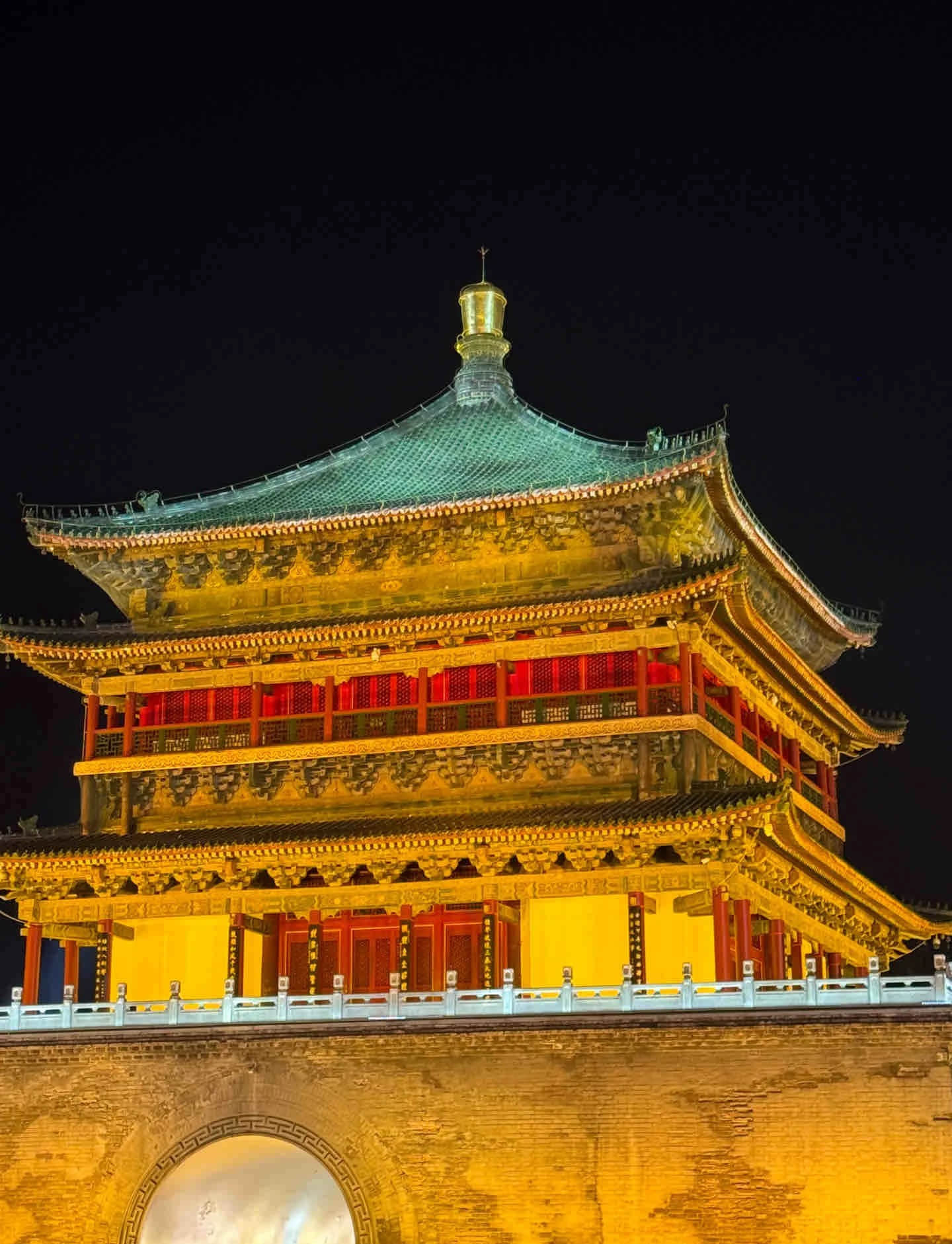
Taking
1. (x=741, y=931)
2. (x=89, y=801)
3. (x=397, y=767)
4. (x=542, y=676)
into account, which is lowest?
(x=741, y=931)

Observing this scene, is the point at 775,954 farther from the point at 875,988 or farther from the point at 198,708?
the point at 198,708

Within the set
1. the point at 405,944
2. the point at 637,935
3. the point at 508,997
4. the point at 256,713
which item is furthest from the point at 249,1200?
the point at 256,713

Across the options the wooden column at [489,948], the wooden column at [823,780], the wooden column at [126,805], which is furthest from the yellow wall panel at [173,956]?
the wooden column at [823,780]

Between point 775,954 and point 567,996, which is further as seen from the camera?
point 775,954

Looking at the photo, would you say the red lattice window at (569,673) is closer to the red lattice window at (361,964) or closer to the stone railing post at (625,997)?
the red lattice window at (361,964)

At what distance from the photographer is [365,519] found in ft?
112

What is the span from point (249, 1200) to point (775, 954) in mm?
10430

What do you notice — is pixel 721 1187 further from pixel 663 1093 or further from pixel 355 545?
pixel 355 545

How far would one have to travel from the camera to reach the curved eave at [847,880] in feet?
105

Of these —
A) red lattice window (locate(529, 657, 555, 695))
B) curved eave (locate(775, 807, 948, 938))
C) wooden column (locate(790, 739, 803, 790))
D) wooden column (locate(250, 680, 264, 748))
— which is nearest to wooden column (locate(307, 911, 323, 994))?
wooden column (locate(250, 680, 264, 748))

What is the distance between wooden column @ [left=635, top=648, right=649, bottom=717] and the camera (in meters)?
32.0

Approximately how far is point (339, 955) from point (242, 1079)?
5548 mm

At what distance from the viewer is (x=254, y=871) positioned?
32406 mm

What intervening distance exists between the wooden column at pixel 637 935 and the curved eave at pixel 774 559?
7.00 m
